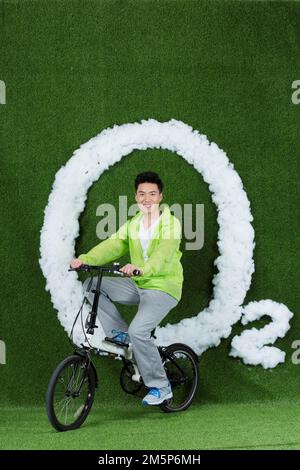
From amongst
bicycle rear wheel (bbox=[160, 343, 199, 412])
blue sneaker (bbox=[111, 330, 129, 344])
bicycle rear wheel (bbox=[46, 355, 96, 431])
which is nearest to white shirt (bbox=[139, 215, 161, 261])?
blue sneaker (bbox=[111, 330, 129, 344])

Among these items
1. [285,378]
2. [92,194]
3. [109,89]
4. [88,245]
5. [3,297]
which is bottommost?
[285,378]

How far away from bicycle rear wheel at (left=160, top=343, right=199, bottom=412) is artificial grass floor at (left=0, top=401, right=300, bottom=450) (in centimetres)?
7

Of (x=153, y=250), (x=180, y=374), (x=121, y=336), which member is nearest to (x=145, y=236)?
(x=153, y=250)

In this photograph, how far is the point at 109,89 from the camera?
4.84 m

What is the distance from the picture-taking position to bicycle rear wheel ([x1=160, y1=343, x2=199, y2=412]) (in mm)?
4477

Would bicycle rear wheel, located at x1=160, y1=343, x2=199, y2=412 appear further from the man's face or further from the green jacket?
the man's face

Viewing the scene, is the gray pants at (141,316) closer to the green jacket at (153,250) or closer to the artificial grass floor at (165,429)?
the green jacket at (153,250)

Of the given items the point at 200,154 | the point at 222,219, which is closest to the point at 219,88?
the point at 200,154

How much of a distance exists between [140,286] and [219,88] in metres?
1.38

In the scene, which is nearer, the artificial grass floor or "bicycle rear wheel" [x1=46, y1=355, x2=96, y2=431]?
the artificial grass floor

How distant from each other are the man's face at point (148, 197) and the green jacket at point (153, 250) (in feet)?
0.21

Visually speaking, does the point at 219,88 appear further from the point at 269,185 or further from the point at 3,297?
the point at 3,297

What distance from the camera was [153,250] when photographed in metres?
4.30

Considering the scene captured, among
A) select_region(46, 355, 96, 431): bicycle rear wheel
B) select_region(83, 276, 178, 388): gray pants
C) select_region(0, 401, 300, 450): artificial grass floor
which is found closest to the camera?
select_region(0, 401, 300, 450): artificial grass floor
